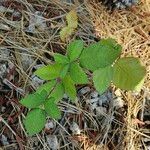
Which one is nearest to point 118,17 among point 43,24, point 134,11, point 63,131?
point 134,11

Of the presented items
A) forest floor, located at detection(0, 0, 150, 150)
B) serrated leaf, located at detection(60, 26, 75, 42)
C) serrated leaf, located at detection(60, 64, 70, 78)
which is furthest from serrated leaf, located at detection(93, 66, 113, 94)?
serrated leaf, located at detection(60, 26, 75, 42)

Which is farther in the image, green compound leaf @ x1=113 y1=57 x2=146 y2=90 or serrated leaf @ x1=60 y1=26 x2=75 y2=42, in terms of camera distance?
serrated leaf @ x1=60 y1=26 x2=75 y2=42

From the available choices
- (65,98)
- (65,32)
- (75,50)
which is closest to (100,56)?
(75,50)

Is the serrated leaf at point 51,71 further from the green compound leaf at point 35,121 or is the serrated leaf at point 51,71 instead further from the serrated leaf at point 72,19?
the serrated leaf at point 72,19

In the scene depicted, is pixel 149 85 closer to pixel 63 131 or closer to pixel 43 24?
pixel 63 131

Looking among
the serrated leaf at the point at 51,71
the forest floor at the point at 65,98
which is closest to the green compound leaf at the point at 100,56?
the serrated leaf at the point at 51,71

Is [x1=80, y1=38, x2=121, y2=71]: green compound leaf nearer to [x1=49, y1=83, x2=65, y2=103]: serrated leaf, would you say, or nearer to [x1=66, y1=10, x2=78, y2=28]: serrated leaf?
[x1=49, y1=83, x2=65, y2=103]: serrated leaf

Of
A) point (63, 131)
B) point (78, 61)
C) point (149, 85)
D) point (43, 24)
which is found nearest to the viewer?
point (78, 61)
